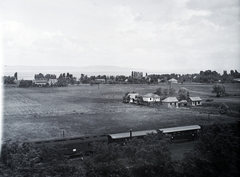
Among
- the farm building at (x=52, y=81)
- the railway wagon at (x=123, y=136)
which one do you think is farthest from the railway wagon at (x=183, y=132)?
the farm building at (x=52, y=81)

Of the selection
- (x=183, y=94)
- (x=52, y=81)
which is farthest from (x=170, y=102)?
(x=52, y=81)

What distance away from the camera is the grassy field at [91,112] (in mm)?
9523

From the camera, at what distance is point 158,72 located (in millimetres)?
11516

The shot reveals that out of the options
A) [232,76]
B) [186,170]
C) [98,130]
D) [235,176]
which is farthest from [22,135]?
[232,76]

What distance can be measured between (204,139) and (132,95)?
518 cm

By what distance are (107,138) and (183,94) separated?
Answer: 5.40m

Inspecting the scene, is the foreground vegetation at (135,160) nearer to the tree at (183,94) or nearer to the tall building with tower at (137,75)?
the tree at (183,94)

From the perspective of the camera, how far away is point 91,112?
11.1 metres

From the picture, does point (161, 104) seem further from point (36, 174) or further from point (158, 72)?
point (36, 174)

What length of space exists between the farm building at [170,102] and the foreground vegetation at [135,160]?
12.4 feet

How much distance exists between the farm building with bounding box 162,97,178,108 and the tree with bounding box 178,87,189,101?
320mm

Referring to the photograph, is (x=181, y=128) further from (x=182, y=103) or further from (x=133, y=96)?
(x=133, y=96)

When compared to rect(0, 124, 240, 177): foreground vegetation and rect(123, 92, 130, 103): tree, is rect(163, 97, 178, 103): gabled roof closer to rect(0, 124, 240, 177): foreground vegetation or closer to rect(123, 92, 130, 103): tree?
rect(123, 92, 130, 103): tree

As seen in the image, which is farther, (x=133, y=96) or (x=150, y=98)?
(x=150, y=98)
